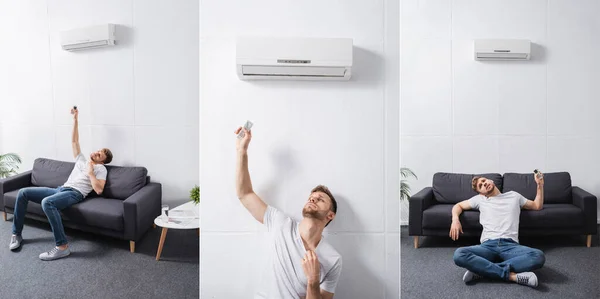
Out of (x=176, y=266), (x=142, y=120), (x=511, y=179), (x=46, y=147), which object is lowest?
(x=176, y=266)

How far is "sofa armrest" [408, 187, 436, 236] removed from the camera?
1486 millimetres

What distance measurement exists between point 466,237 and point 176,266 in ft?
4.17

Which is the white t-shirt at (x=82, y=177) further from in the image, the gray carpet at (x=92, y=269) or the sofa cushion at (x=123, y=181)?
the gray carpet at (x=92, y=269)

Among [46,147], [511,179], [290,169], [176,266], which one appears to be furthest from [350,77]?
[46,147]

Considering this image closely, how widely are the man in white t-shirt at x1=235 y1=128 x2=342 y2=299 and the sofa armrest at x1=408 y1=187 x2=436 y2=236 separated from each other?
320 millimetres

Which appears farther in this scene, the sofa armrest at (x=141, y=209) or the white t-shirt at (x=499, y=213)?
the sofa armrest at (x=141, y=209)

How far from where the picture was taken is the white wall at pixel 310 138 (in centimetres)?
166

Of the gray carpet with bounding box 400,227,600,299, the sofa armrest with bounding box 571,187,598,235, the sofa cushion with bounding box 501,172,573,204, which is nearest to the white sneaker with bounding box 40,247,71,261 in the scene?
the gray carpet with bounding box 400,227,600,299

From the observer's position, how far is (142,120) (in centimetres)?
167

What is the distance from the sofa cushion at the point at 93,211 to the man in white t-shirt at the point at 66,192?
22mm

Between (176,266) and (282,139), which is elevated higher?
(282,139)

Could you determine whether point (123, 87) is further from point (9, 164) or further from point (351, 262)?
point (351, 262)

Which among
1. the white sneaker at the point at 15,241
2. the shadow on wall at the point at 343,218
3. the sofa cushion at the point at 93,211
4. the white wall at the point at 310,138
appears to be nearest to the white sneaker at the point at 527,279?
the white wall at the point at 310,138

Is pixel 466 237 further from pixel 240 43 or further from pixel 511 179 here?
pixel 240 43
